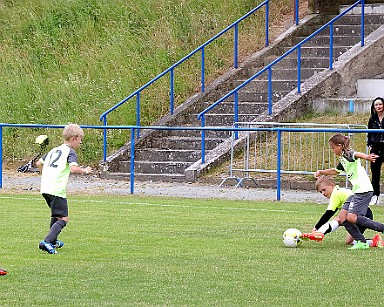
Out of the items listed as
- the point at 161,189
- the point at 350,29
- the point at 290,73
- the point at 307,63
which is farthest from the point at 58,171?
the point at 350,29

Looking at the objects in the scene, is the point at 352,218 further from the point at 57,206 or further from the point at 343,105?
the point at 343,105

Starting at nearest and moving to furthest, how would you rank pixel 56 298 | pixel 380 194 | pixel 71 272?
pixel 56 298
pixel 71 272
pixel 380 194

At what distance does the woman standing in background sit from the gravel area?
0.94 meters

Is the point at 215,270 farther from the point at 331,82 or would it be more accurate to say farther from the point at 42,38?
the point at 42,38

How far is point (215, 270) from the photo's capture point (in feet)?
33.7

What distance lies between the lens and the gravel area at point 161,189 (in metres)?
19.6

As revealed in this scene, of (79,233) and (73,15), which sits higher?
(73,15)

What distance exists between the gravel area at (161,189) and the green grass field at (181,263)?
303 centimetres

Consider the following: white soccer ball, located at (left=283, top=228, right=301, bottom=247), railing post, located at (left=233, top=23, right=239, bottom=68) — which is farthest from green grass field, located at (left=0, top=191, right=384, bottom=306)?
railing post, located at (left=233, top=23, right=239, bottom=68)

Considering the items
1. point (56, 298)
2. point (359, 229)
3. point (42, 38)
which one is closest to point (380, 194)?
point (359, 229)

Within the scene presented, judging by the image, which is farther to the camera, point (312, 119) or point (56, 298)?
point (312, 119)

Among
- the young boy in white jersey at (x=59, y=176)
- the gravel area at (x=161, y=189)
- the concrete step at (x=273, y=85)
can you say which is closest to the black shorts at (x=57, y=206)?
the young boy in white jersey at (x=59, y=176)

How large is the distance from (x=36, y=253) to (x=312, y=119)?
12959 mm

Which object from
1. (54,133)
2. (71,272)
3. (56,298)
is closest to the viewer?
(56,298)
